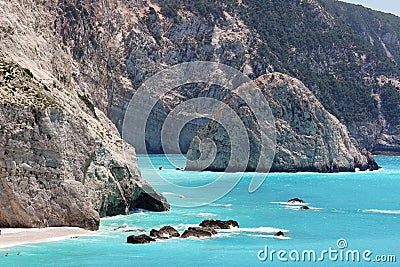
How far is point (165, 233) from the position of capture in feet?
115

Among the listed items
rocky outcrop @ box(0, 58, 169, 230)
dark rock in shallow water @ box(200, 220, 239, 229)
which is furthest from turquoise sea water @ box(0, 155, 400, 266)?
rocky outcrop @ box(0, 58, 169, 230)

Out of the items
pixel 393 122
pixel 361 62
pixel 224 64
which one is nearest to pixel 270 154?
pixel 224 64

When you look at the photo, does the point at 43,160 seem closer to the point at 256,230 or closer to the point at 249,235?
the point at 249,235

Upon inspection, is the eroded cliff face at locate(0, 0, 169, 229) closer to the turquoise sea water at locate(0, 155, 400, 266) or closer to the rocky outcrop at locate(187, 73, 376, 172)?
the turquoise sea water at locate(0, 155, 400, 266)

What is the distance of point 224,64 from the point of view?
166125 mm

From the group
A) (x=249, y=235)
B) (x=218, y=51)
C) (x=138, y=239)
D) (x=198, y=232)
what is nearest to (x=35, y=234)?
(x=138, y=239)

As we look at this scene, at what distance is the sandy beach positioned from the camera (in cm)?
3086

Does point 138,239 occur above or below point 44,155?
below

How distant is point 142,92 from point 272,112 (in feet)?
164

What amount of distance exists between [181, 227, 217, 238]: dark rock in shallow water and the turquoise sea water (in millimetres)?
601

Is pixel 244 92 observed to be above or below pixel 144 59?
below

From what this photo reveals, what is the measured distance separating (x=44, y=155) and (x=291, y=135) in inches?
2702

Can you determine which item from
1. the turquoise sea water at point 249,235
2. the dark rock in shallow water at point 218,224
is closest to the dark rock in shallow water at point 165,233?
the turquoise sea water at point 249,235

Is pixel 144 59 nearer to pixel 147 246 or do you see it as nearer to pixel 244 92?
pixel 244 92
